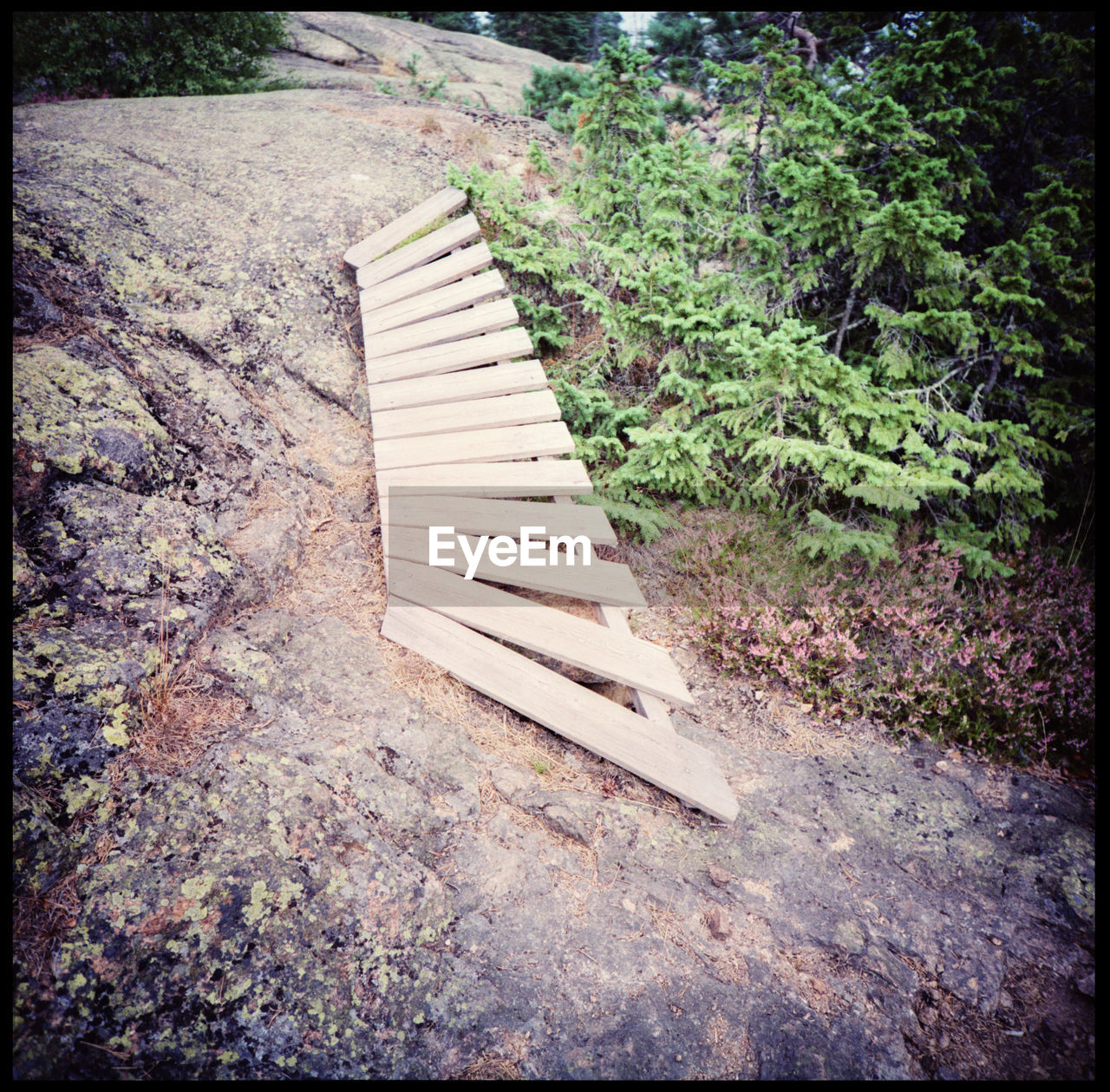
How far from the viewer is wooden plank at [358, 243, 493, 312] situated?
5.98m

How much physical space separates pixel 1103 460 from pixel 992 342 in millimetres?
1342

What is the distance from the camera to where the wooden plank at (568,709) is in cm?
326

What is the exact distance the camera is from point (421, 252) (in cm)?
627

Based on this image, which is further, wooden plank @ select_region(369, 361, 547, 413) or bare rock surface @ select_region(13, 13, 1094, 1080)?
wooden plank @ select_region(369, 361, 547, 413)

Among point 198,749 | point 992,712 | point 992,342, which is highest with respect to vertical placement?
point 992,342

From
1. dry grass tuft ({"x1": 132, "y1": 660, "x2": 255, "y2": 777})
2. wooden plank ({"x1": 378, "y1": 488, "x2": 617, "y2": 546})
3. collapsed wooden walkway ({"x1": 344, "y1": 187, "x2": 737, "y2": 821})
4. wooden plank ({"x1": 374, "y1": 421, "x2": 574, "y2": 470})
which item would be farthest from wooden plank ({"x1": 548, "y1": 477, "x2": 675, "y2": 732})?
dry grass tuft ({"x1": 132, "y1": 660, "x2": 255, "y2": 777})

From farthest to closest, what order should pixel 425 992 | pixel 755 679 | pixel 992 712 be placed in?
pixel 755 679, pixel 992 712, pixel 425 992

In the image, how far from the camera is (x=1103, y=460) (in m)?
4.48

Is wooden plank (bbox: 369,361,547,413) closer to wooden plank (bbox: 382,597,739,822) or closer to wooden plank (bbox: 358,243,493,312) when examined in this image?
wooden plank (bbox: 358,243,493,312)

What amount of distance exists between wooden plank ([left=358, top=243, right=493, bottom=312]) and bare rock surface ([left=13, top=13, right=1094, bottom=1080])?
1988 mm

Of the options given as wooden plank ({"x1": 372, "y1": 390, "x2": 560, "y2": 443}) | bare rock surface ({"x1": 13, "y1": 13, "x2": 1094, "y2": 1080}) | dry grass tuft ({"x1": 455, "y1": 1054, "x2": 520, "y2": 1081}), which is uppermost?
wooden plank ({"x1": 372, "y1": 390, "x2": 560, "y2": 443})

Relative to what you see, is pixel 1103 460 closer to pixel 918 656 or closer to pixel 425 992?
pixel 918 656

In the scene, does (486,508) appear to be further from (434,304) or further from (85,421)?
(434,304)

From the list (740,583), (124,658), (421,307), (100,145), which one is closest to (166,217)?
(100,145)
